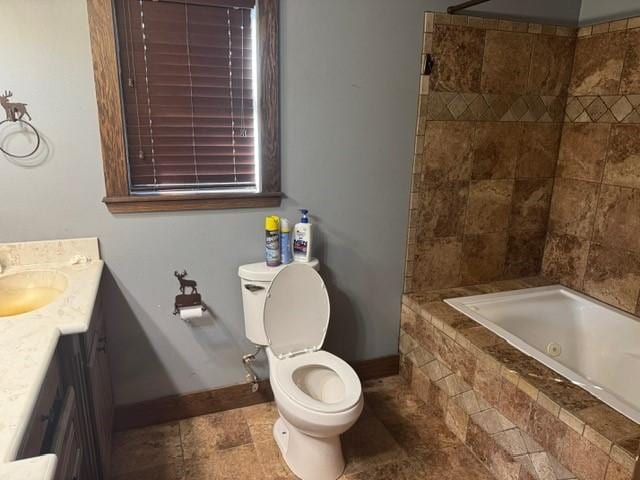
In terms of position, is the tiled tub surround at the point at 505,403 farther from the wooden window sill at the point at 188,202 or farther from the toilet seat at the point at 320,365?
the wooden window sill at the point at 188,202

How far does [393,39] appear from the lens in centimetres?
214

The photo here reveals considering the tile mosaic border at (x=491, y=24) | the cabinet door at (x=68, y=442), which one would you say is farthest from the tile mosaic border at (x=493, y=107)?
the cabinet door at (x=68, y=442)

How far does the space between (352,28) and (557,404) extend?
1.79 m

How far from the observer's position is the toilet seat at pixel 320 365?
1.74 metres

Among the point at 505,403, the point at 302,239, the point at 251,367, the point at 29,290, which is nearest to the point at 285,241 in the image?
the point at 302,239

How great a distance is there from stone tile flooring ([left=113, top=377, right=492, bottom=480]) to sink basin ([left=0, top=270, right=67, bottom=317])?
0.80 m

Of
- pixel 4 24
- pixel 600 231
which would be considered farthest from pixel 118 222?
pixel 600 231

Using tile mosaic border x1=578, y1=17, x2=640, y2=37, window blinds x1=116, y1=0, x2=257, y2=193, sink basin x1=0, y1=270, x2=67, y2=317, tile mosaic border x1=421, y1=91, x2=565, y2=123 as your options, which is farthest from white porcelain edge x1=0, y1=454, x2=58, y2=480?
tile mosaic border x1=578, y1=17, x2=640, y2=37

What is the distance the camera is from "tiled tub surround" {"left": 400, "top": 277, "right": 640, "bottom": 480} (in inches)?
58.2

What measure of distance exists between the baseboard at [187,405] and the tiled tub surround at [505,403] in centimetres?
89

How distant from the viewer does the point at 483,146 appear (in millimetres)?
2420

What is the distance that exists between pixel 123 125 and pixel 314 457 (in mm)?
1604

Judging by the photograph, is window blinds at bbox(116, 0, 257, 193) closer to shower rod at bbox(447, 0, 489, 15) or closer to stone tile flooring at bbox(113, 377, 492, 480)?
shower rod at bbox(447, 0, 489, 15)

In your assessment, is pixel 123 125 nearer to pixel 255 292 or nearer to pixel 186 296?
pixel 186 296
